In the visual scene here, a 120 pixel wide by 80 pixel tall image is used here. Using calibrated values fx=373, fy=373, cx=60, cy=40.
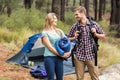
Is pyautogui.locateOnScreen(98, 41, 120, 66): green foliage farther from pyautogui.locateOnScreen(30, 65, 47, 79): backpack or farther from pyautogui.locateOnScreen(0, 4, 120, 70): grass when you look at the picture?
pyautogui.locateOnScreen(30, 65, 47, 79): backpack

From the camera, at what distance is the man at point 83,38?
6270 mm

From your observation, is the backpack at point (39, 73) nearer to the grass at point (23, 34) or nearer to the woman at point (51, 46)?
the woman at point (51, 46)

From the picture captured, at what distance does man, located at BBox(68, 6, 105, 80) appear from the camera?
6.27 m

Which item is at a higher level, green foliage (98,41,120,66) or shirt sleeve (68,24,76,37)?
shirt sleeve (68,24,76,37)

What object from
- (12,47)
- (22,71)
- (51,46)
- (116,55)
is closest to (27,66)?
(22,71)

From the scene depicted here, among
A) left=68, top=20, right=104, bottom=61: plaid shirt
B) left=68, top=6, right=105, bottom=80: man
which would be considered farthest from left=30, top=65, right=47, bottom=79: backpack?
left=68, top=20, right=104, bottom=61: plaid shirt

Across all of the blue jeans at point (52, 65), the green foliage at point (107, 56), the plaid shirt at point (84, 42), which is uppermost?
the plaid shirt at point (84, 42)

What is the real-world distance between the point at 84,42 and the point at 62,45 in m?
0.45

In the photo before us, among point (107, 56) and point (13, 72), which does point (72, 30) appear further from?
point (107, 56)

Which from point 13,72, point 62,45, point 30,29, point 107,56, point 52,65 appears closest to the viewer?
point 52,65

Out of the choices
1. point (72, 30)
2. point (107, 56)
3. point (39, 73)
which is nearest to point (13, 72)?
point (39, 73)

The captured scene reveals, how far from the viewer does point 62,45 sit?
20.2ft

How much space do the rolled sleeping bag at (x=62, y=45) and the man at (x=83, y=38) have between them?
212mm

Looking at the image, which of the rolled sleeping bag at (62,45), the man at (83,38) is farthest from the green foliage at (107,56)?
the rolled sleeping bag at (62,45)
